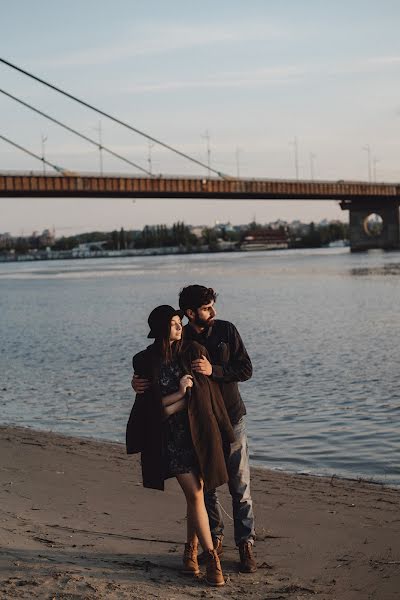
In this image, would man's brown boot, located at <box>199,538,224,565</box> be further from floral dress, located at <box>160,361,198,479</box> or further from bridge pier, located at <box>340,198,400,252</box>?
bridge pier, located at <box>340,198,400,252</box>

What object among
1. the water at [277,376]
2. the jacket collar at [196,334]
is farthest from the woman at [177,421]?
the water at [277,376]

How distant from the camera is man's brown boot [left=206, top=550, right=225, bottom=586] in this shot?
5789 millimetres

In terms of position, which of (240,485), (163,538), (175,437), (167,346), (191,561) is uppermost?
(167,346)

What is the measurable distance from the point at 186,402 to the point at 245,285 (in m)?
59.5

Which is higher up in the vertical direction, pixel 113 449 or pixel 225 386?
pixel 225 386

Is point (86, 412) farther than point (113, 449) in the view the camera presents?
Yes

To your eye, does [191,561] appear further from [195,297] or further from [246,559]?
[195,297]

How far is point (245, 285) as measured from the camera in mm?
65125

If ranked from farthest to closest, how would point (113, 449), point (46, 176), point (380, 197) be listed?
point (380, 197) < point (46, 176) < point (113, 449)

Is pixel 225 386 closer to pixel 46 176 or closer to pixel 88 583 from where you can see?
pixel 88 583

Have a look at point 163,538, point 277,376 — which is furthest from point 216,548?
point 277,376

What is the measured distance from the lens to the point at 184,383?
5.64 m

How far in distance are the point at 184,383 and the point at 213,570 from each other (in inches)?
42.8

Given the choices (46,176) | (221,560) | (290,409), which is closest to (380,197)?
(46,176)
